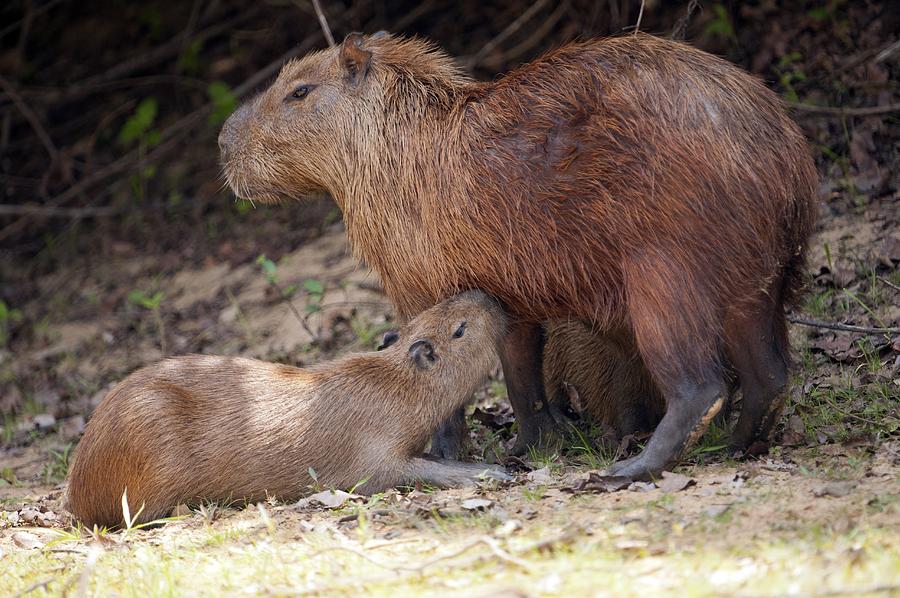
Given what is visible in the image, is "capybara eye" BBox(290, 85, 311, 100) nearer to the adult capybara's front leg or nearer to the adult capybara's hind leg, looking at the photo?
the adult capybara's front leg

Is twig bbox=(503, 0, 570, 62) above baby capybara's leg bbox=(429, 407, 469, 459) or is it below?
above

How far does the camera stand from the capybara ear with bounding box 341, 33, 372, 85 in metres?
4.93

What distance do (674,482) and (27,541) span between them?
257 centimetres

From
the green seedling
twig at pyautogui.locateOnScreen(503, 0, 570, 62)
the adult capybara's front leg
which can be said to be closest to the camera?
the adult capybara's front leg

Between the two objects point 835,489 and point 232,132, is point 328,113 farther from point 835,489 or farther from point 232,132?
point 835,489

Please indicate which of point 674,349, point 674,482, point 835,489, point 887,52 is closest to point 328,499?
point 674,482

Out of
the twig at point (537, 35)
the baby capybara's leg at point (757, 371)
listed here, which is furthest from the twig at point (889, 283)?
the twig at point (537, 35)

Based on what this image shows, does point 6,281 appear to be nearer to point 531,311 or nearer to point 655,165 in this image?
point 531,311

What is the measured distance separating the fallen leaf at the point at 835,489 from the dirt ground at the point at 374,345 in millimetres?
43

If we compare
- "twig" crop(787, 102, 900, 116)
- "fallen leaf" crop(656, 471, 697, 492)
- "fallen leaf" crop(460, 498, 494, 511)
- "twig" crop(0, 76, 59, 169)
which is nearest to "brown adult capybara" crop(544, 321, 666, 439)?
"fallen leaf" crop(656, 471, 697, 492)

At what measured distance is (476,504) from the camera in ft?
13.0

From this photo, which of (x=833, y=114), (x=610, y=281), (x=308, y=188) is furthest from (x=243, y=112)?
(x=833, y=114)

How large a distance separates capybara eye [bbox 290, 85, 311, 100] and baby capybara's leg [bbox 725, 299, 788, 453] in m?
2.23

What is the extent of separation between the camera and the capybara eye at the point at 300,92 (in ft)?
16.7
